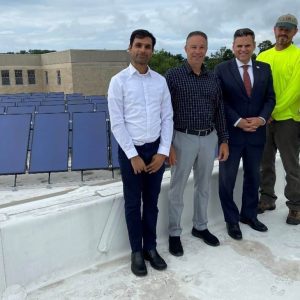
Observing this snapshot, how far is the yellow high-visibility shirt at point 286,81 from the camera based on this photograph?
327cm

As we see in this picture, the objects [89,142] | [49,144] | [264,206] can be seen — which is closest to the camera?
[264,206]

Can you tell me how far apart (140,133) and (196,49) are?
790 millimetres

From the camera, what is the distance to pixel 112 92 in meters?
2.52

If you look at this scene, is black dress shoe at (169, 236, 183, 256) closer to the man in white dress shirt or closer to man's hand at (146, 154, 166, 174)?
the man in white dress shirt

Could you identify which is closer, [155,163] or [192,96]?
[155,163]

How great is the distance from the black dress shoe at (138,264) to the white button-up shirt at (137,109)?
756 mm

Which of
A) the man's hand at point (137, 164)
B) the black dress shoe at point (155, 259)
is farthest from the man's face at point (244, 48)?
the black dress shoe at point (155, 259)

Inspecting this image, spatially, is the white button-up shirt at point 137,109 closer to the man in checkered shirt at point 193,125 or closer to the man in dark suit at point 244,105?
the man in checkered shirt at point 193,125

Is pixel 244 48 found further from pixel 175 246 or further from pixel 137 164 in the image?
pixel 175 246

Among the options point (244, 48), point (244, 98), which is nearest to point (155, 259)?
point (244, 98)

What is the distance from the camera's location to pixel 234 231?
10.6 ft

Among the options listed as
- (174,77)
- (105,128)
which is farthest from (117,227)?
(105,128)

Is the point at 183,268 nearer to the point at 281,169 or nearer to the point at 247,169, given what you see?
the point at 247,169

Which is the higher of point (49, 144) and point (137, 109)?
point (137, 109)
